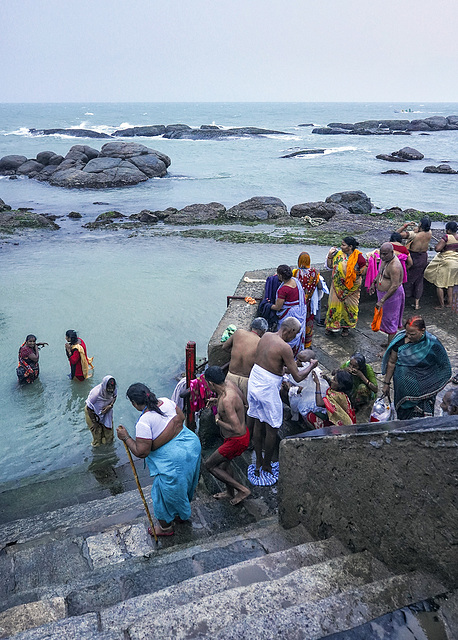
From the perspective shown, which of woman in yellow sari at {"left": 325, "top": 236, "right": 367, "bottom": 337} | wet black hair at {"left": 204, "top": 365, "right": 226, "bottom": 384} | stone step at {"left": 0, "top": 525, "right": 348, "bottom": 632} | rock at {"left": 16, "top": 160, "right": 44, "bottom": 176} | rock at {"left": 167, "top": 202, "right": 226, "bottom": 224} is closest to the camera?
stone step at {"left": 0, "top": 525, "right": 348, "bottom": 632}

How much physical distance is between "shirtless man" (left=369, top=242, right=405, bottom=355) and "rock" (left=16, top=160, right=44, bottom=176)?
33302 mm

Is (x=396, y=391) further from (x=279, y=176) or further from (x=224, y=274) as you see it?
(x=279, y=176)

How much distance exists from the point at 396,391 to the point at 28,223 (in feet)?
63.4

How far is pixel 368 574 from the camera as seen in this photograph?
8.33 ft

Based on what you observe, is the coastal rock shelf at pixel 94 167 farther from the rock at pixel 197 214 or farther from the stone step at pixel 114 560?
the stone step at pixel 114 560

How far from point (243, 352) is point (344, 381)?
40.8 inches

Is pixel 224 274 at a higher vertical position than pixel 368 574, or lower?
lower

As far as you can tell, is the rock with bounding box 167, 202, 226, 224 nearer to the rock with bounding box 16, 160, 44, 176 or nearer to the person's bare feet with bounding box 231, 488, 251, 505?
the person's bare feet with bounding box 231, 488, 251, 505

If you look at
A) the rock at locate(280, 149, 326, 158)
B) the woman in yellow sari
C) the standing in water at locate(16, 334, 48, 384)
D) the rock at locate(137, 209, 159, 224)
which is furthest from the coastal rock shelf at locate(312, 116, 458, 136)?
the standing in water at locate(16, 334, 48, 384)

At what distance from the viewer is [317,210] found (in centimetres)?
2095

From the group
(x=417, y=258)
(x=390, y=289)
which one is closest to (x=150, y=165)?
(x=417, y=258)

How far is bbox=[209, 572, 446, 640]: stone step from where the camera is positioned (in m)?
2.02

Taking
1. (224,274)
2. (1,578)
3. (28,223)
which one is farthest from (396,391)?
(28,223)

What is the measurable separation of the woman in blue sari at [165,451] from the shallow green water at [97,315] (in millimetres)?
2536
